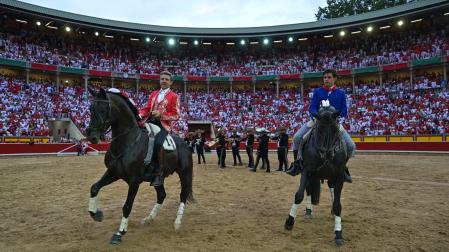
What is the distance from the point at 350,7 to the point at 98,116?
213 feet

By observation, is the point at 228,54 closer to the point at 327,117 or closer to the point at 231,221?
the point at 231,221

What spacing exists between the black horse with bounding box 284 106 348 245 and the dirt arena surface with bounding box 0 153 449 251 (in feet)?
2.05

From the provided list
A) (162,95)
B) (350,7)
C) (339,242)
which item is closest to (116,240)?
(162,95)

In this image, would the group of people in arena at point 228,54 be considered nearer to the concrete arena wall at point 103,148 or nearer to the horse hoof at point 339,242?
the concrete arena wall at point 103,148

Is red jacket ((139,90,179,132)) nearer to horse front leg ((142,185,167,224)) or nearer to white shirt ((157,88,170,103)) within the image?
white shirt ((157,88,170,103))

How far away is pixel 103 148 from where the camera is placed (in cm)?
2977

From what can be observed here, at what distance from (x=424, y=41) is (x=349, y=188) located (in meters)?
37.7

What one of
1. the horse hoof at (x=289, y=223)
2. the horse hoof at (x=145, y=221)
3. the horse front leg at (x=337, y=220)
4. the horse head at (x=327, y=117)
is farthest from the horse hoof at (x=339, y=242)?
the horse hoof at (x=145, y=221)

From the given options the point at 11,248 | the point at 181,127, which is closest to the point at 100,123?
the point at 11,248

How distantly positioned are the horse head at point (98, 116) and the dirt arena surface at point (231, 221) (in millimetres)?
1669

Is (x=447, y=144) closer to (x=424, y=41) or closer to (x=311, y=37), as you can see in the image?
(x=424, y=41)

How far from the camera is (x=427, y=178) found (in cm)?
1166

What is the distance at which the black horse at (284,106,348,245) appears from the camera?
500 cm

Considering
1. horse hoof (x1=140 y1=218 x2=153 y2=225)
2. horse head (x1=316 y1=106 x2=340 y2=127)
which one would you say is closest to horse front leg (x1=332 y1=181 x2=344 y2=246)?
horse head (x1=316 y1=106 x2=340 y2=127)
